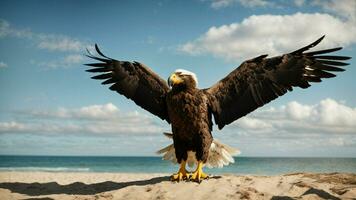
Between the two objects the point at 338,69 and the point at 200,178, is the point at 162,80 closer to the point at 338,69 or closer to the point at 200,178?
the point at 200,178

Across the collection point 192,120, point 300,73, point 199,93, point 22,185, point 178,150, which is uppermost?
point 300,73

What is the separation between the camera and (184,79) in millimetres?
6906

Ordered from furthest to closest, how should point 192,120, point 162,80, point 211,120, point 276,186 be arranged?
1. point 162,80
2. point 211,120
3. point 192,120
4. point 276,186

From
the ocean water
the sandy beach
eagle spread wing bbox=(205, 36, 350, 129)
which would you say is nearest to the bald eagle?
eagle spread wing bbox=(205, 36, 350, 129)

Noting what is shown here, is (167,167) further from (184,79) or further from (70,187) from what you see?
(184,79)

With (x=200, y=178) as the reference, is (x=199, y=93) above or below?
above

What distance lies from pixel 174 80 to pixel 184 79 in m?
0.21

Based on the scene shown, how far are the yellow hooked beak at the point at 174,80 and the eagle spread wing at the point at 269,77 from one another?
28.4 inches

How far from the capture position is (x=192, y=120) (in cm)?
685

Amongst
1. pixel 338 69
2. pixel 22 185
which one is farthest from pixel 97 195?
pixel 338 69

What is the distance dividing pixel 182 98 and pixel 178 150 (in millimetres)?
995

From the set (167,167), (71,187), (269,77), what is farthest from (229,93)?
(167,167)

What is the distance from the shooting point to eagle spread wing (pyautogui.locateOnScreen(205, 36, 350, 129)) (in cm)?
707

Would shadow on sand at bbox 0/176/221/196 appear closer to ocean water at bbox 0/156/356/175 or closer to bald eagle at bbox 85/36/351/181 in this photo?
bald eagle at bbox 85/36/351/181
